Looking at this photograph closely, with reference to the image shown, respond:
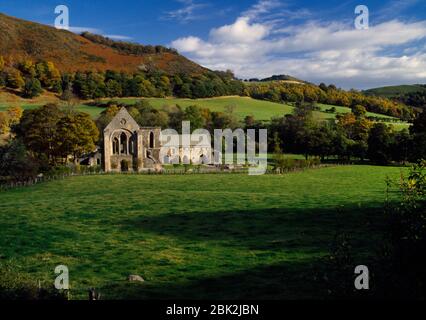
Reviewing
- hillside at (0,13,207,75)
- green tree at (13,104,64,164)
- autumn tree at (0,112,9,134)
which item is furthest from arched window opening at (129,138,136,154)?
hillside at (0,13,207,75)

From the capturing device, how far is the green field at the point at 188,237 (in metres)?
14.7

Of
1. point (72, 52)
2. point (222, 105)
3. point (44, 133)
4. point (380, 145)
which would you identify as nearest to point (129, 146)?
point (44, 133)

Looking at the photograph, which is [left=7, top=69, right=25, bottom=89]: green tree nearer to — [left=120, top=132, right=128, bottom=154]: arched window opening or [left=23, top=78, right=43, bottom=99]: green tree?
[left=23, top=78, right=43, bottom=99]: green tree

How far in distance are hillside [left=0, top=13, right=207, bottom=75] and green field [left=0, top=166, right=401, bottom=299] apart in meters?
108

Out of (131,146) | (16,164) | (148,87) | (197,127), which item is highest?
(148,87)

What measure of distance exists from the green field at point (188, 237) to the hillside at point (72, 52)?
10781 cm

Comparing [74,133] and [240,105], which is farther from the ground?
[240,105]

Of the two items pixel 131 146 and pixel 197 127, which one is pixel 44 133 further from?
pixel 197 127

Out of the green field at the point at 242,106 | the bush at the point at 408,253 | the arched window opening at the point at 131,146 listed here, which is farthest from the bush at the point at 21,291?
the green field at the point at 242,106

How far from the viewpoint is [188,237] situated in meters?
21.1

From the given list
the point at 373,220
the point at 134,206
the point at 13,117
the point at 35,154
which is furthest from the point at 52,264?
the point at 13,117

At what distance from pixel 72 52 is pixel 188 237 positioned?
139275 mm
